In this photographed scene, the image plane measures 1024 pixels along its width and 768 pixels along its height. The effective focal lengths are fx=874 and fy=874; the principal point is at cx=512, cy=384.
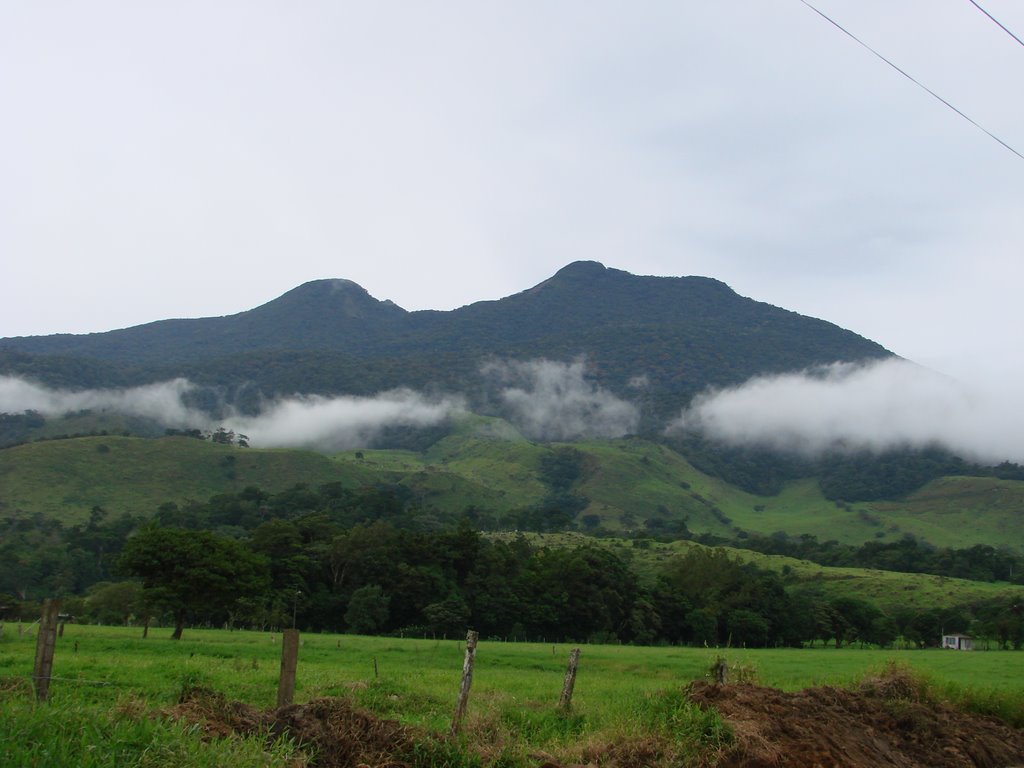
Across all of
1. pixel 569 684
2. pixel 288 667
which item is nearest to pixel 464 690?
pixel 288 667

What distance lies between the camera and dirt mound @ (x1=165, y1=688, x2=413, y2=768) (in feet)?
35.3

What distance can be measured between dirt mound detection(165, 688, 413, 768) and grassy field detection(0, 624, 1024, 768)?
509 millimetres

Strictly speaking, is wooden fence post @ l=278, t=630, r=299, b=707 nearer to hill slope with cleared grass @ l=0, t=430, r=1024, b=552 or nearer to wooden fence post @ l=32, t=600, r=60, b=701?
wooden fence post @ l=32, t=600, r=60, b=701

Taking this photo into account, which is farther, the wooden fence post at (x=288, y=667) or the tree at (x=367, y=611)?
the tree at (x=367, y=611)

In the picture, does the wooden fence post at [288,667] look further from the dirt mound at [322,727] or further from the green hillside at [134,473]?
the green hillside at [134,473]

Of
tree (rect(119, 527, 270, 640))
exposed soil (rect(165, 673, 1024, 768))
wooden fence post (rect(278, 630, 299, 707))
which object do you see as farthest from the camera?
tree (rect(119, 527, 270, 640))

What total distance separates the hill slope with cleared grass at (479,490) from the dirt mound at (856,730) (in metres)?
116

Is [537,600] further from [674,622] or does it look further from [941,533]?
[941,533]

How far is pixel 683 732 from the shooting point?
506 inches

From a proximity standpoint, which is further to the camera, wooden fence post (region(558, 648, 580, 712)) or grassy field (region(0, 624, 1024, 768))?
wooden fence post (region(558, 648, 580, 712))

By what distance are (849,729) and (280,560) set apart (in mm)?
49291

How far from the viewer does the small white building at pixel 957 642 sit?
66812 millimetres

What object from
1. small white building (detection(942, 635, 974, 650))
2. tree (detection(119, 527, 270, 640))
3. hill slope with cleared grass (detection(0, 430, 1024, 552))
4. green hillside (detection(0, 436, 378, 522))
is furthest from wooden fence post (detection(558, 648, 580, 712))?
green hillside (detection(0, 436, 378, 522))

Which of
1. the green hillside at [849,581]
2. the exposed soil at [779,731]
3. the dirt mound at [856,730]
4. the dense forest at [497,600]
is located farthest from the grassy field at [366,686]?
the green hillside at [849,581]
